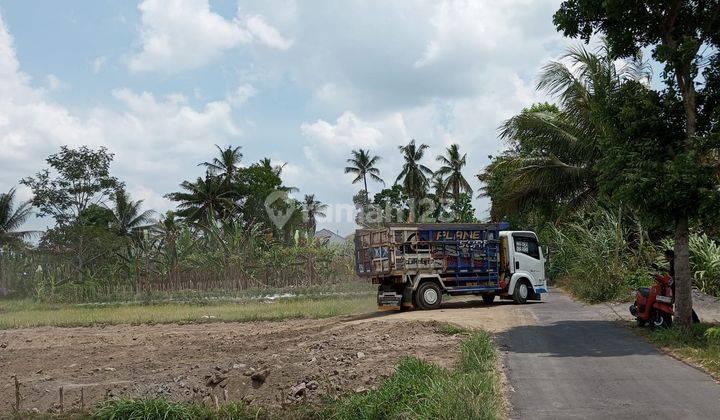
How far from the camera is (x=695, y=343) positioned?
11406mm

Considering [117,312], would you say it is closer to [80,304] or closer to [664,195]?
[80,304]

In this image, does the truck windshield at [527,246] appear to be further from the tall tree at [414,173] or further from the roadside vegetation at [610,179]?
the tall tree at [414,173]

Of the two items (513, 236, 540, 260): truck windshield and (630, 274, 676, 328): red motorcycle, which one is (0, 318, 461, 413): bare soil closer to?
(630, 274, 676, 328): red motorcycle

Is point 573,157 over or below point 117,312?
over

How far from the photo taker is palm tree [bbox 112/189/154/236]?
44.2m

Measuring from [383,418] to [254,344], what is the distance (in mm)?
8019

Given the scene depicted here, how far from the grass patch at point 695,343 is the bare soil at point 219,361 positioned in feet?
11.7

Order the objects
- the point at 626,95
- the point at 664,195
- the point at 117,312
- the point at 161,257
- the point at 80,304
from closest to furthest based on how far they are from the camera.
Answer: the point at 664,195 → the point at 626,95 → the point at 117,312 → the point at 80,304 → the point at 161,257

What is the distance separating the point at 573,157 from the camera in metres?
25.8

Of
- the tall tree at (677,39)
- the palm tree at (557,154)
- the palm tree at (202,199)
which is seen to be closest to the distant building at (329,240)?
the palm tree at (202,199)

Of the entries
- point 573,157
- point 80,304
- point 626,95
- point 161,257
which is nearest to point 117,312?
point 80,304

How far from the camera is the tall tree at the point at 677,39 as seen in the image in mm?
12336

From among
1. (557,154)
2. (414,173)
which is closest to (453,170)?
(414,173)

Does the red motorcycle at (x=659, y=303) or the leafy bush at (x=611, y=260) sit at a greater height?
the leafy bush at (x=611, y=260)
